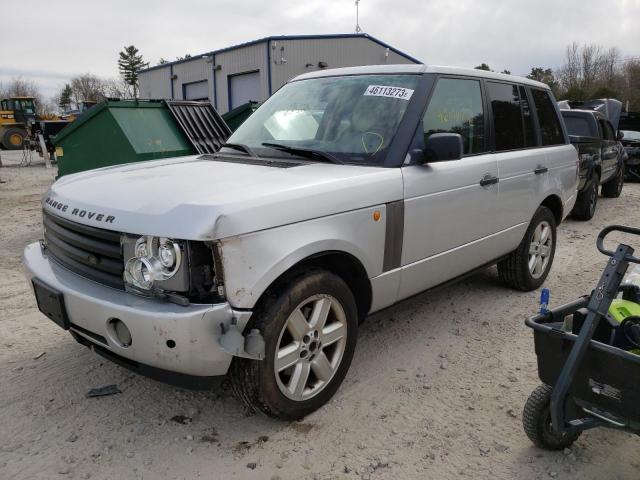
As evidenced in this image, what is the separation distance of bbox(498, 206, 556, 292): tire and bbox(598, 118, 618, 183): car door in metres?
5.90

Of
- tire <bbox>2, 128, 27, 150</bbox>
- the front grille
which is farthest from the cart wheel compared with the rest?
tire <bbox>2, 128, 27, 150</bbox>

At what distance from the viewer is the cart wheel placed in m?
2.51

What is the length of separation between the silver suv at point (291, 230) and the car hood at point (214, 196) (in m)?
0.01

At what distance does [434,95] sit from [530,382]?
197cm

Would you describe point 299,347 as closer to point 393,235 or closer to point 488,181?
point 393,235

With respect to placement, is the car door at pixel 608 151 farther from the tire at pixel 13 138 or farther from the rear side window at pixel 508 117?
the tire at pixel 13 138

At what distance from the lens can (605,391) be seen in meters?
2.19

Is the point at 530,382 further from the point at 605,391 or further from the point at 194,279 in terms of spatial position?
the point at 194,279

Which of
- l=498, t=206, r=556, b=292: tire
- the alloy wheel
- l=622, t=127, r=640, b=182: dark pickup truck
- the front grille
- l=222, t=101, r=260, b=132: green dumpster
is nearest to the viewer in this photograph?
the front grille

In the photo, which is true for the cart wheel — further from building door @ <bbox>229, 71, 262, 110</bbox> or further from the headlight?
building door @ <bbox>229, 71, 262, 110</bbox>

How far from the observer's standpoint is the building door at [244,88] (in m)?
23.5

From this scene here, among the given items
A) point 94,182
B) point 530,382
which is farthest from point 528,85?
point 94,182

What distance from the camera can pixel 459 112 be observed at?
377 centimetres

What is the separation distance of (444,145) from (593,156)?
7.26m
